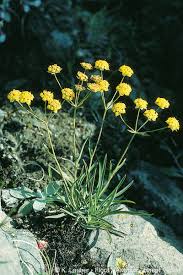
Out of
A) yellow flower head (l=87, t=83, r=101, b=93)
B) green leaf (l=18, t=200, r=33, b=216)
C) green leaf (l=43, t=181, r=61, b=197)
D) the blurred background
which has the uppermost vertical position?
yellow flower head (l=87, t=83, r=101, b=93)

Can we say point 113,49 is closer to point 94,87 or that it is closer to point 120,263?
point 94,87

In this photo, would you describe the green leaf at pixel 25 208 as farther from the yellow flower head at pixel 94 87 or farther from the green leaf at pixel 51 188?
the yellow flower head at pixel 94 87

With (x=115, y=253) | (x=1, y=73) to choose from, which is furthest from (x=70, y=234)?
(x=1, y=73)

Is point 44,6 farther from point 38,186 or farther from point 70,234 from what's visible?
point 70,234

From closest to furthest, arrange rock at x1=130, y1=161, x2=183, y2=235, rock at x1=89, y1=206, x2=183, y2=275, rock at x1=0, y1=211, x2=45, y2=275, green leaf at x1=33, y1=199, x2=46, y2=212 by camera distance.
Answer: rock at x1=0, y1=211, x2=45, y2=275
rock at x1=89, y1=206, x2=183, y2=275
green leaf at x1=33, y1=199, x2=46, y2=212
rock at x1=130, y1=161, x2=183, y2=235

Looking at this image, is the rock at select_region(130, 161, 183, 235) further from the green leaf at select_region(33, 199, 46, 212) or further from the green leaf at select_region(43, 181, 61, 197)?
the green leaf at select_region(33, 199, 46, 212)

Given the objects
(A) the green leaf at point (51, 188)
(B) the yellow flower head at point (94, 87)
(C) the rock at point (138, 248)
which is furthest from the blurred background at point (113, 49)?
(B) the yellow flower head at point (94, 87)

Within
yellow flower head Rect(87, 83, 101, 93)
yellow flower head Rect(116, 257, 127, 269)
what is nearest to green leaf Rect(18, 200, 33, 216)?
yellow flower head Rect(116, 257, 127, 269)
